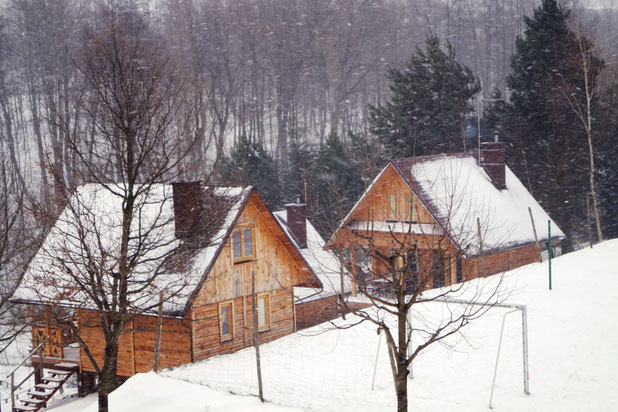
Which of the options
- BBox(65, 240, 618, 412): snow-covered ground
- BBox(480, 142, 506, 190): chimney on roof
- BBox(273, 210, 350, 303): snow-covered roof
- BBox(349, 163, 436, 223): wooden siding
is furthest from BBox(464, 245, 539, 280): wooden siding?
BBox(273, 210, 350, 303): snow-covered roof

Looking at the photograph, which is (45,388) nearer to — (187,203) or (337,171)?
(187,203)

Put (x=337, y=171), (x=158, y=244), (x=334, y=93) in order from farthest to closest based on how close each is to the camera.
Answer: (x=334, y=93), (x=337, y=171), (x=158, y=244)

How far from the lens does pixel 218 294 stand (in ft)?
60.4

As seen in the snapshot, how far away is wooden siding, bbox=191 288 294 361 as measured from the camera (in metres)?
17.9

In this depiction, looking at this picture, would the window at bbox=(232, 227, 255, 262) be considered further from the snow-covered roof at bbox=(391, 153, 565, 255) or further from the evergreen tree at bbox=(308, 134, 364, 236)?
the evergreen tree at bbox=(308, 134, 364, 236)

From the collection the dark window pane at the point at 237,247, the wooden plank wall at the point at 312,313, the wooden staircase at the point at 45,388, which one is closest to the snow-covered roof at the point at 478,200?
the wooden plank wall at the point at 312,313

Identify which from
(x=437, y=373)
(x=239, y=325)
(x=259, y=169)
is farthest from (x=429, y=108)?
(x=437, y=373)

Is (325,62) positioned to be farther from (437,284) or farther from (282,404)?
(282,404)

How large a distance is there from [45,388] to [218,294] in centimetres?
603

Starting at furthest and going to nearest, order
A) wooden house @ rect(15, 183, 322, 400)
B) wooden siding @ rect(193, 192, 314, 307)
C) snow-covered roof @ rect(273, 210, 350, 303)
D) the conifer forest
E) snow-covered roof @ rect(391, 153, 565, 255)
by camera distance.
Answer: the conifer forest
snow-covered roof @ rect(273, 210, 350, 303)
snow-covered roof @ rect(391, 153, 565, 255)
wooden siding @ rect(193, 192, 314, 307)
wooden house @ rect(15, 183, 322, 400)

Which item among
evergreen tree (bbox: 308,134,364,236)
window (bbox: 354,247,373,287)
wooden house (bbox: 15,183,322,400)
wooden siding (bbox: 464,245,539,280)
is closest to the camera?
window (bbox: 354,247,373,287)

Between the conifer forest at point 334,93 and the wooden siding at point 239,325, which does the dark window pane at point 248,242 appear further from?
the conifer forest at point 334,93

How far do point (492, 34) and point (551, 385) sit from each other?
6018 centimetres

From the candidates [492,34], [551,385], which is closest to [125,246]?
[551,385]
